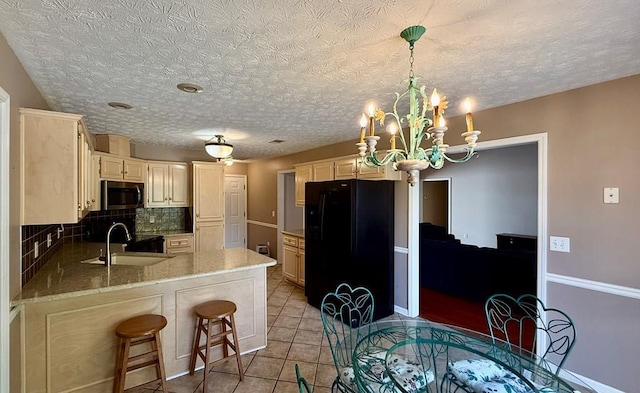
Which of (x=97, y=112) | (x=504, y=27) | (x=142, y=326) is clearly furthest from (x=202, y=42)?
(x=97, y=112)

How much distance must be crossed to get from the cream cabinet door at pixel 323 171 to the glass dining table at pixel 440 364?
238 centimetres

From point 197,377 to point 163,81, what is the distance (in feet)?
7.92

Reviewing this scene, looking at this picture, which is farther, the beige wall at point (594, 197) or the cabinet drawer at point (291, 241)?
the cabinet drawer at point (291, 241)

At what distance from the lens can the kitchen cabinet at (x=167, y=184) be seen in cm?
491

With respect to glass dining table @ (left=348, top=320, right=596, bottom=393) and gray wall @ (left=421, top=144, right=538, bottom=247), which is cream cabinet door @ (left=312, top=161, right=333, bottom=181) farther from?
gray wall @ (left=421, top=144, right=538, bottom=247)

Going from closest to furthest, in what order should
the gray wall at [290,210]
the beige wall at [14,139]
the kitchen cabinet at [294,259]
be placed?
the beige wall at [14,139] → the kitchen cabinet at [294,259] → the gray wall at [290,210]

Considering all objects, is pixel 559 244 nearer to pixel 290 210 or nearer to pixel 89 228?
pixel 290 210

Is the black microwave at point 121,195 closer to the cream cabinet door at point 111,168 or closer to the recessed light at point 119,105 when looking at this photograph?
the cream cabinet door at point 111,168

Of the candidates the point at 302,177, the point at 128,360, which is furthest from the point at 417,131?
the point at 302,177

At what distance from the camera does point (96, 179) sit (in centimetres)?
362

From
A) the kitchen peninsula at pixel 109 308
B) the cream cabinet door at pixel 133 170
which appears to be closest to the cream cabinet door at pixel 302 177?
the kitchen peninsula at pixel 109 308

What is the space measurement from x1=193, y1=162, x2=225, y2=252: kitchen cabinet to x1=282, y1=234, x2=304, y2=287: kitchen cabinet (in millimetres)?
1452

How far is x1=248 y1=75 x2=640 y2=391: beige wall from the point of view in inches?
83.8

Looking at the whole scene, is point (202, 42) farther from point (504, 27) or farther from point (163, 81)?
point (504, 27)
